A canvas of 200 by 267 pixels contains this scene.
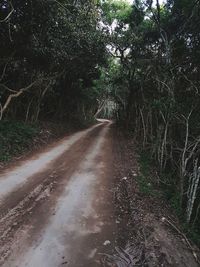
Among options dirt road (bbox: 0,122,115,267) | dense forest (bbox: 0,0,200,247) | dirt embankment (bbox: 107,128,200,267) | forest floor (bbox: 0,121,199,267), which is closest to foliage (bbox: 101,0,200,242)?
dense forest (bbox: 0,0,200,247)

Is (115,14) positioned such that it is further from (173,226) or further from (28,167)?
(173,226)

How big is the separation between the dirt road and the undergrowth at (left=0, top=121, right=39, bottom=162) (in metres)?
1.17

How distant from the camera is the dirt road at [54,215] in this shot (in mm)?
4375

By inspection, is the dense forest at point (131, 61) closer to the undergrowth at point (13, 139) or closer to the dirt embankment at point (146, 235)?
the undergrowth at point (13, 139)

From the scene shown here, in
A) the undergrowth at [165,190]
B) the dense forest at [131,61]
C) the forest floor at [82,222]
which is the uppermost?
the dense forest at [131,61]

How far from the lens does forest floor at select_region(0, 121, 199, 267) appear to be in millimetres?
4425

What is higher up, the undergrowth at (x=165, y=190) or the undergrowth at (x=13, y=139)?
the undergrowth at (x=13, y=139)

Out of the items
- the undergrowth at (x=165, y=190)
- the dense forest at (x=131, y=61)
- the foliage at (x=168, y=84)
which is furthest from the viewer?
the dense forest at (x=131, y=61)

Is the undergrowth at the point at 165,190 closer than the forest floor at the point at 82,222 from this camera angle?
No

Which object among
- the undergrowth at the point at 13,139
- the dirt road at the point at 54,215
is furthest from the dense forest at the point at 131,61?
the dirt road at the point at 54,215

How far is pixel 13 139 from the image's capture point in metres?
11.6

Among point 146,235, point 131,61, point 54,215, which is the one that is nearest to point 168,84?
point 146,235

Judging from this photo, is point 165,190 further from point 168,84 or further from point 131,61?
point 131,61

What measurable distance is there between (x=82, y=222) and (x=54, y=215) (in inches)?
26.7
